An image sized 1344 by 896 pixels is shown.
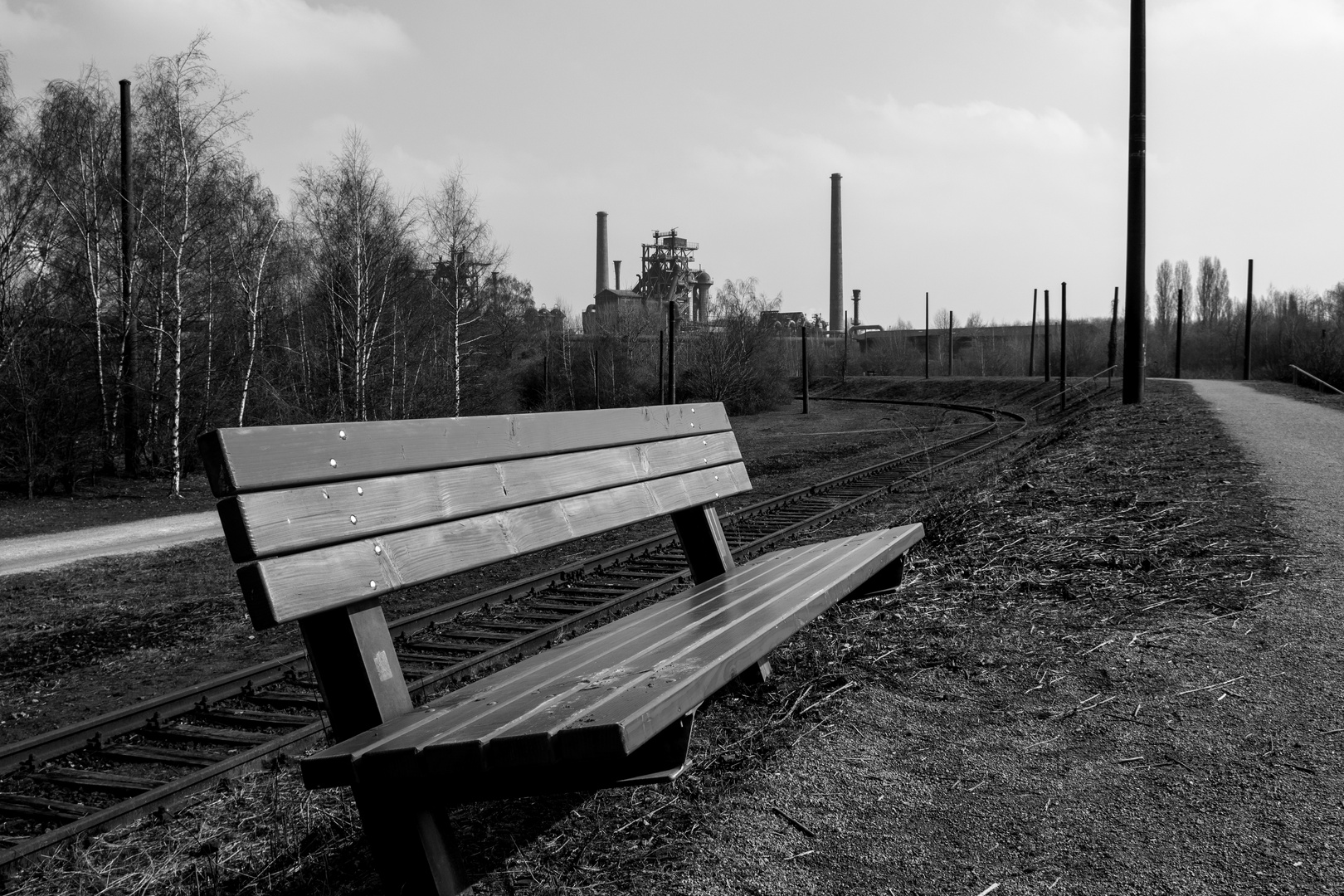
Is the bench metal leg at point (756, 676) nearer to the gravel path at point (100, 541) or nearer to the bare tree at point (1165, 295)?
the gravel path at point (100, 541)

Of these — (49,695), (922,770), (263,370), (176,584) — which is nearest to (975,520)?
(922,770)

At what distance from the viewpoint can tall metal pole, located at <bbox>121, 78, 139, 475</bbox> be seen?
19.0m

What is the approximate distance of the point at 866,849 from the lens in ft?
7.95

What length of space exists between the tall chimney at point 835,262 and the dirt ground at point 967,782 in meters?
74.1

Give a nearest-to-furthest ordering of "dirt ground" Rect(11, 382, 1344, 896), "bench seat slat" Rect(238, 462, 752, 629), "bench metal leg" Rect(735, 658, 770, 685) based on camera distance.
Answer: "bench seat slat" Rect(238, 462, 752, 629), "dirt ground" Rect(11, 382, 1344, 896), "bench metal leg" Rect(735, 658, 770, 685)

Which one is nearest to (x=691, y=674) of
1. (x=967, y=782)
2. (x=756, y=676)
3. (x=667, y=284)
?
(x=967, y=782)

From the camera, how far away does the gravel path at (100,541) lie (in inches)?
430

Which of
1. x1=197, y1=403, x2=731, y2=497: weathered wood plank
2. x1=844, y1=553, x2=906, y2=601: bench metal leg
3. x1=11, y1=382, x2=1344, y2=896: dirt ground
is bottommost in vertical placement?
x1=11, y1=382, x2=1344, y2=896: dirt ground

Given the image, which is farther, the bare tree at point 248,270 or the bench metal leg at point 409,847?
the bare tree at point 248,270

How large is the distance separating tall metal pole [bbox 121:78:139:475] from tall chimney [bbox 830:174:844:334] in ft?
204

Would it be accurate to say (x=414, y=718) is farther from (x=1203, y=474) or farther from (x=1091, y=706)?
(x=1203, y=474)

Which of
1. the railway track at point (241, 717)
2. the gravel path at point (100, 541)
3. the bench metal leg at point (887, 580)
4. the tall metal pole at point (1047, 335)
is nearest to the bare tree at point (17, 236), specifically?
the gravel path at point (100, 541)

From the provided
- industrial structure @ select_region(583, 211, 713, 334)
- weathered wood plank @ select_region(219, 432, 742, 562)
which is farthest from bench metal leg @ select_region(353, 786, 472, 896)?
industrial structure @ select_region(583, 211, 713, 334)

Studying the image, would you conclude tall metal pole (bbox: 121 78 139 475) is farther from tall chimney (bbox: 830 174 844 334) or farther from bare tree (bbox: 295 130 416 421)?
tall chimney (bbox: 830 174 844 334)
